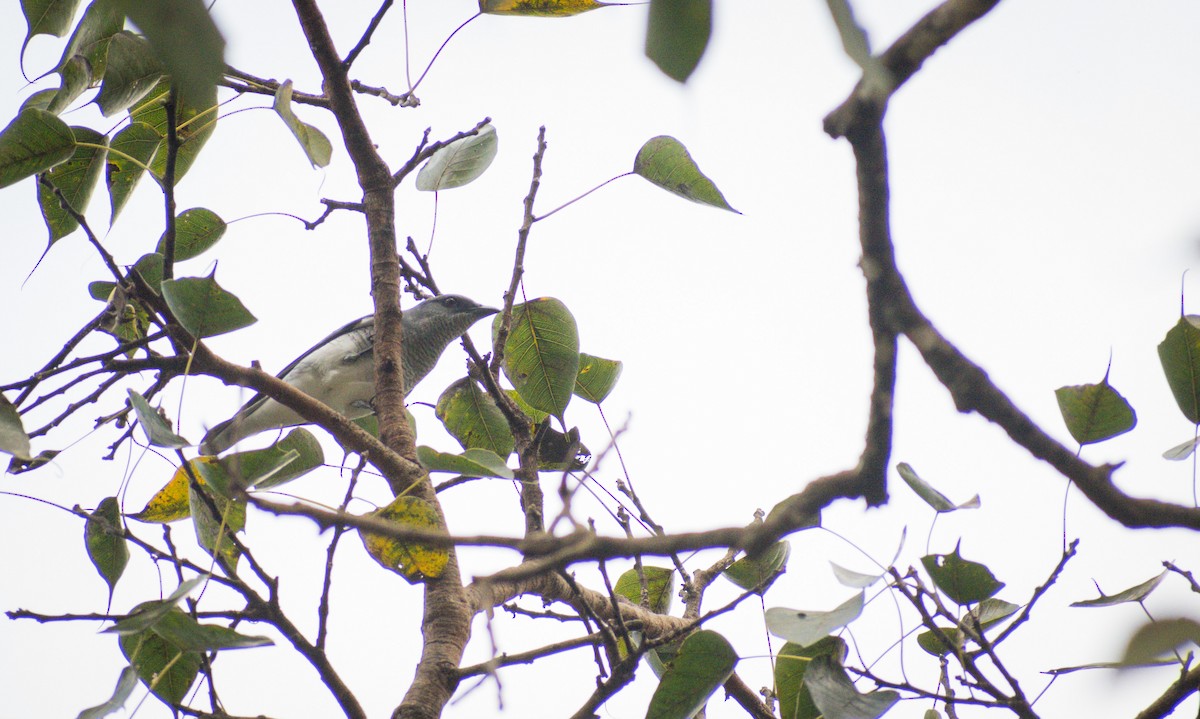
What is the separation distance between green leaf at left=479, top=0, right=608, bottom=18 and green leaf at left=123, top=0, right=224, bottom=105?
1.46m

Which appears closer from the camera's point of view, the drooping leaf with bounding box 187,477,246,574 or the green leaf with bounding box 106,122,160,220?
the drooping leaf with bounding box 187,477,246,574

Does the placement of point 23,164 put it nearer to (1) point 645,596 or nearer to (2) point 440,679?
(2) point 440,679

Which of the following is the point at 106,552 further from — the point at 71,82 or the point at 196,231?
the point at 71,82

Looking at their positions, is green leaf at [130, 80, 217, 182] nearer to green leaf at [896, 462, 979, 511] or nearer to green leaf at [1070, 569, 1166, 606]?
green leaf at [896, 462, 979, 511]

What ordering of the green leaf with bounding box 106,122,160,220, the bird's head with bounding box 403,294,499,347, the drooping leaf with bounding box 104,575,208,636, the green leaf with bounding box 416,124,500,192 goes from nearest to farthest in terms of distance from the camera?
the drooping leaf with bounding box 104,575,208,636 < the green leaf with bounding box 106,122,160,220 < the green leaf with bounding box 416,124,500,192 < the bird's head with bounding box 403,294,499,347

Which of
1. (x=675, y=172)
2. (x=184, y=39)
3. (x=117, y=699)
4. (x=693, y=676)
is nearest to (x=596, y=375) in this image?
(x=675, y=172)

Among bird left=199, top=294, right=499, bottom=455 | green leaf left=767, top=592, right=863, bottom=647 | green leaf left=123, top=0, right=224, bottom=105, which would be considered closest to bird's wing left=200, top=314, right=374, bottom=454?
bird left=199, top=294, right=499, bottom=455

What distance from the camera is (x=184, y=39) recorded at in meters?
0.44

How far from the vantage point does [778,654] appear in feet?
5.71

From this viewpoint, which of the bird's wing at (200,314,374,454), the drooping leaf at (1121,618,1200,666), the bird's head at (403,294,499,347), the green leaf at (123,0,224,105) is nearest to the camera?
the green leaf at (123,0,224,105)

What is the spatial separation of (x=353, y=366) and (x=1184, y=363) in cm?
378

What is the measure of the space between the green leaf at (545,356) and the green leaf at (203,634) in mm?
1055

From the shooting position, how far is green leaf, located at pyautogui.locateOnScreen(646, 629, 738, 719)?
1512mm

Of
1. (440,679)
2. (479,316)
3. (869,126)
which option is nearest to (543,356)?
(440,679)
